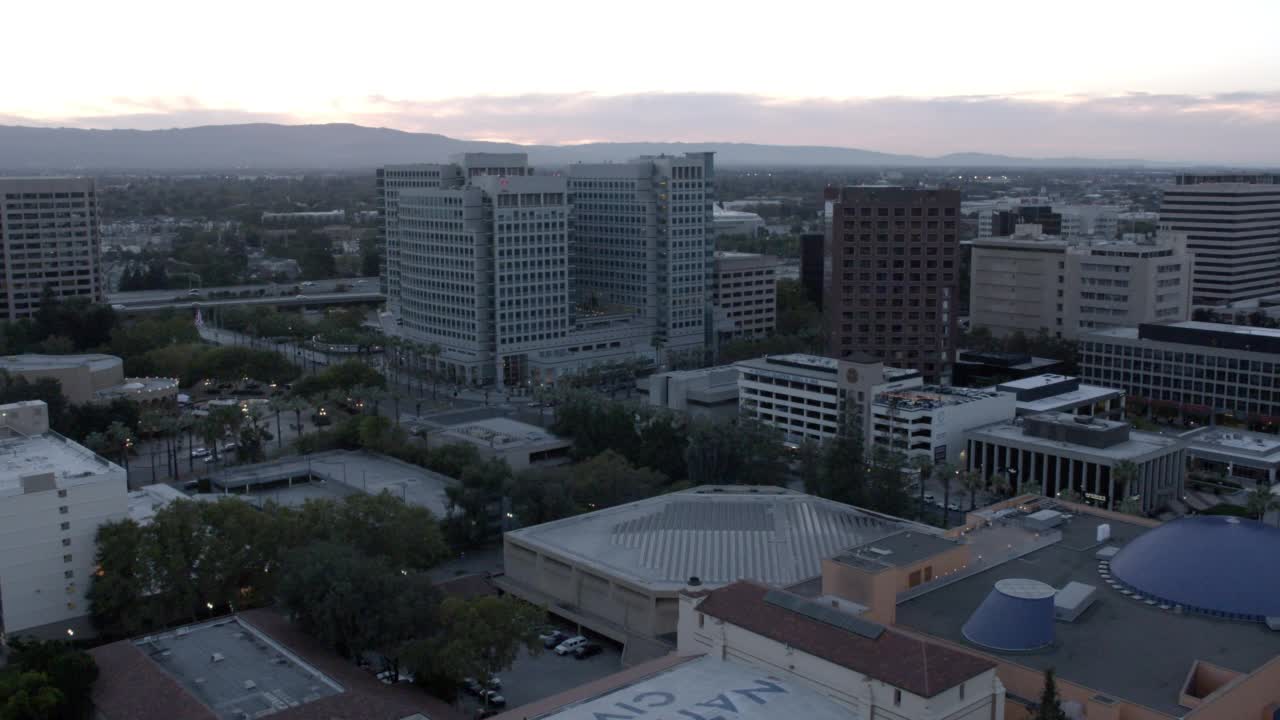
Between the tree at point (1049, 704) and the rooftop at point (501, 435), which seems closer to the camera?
the tree at point (1049, 704)

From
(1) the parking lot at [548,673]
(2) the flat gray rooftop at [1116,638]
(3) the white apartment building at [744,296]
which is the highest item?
(3) the white apartment building at [744,296]

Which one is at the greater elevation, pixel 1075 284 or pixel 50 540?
pixel 1075 284

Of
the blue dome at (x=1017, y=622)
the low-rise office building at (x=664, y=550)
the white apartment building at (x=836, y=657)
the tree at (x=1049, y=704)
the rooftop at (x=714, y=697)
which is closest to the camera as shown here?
the tree at (x=1049, y=704)

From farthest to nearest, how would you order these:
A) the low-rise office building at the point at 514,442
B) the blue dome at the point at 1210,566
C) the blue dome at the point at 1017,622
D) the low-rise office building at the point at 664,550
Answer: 1. the low-rise office building at the point at 514,442
2. the low-rise office building at the point at 664,550
3. the blue dome at the point at 1210,566
4. the blue dome at the point at 1017,622

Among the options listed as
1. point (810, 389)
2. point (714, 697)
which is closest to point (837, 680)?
point (714, 697)

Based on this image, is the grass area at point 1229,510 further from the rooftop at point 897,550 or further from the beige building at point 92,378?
the beige building at point 92,378

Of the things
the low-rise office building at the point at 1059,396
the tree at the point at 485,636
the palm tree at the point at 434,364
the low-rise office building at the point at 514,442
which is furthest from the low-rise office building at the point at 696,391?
the tree at the point at 485,636

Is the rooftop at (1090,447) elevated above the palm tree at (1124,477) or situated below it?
above

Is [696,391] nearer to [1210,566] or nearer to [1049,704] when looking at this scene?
[1210,566]
